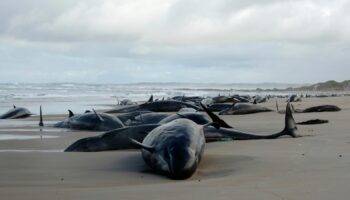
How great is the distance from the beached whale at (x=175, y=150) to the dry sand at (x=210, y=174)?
99 mm

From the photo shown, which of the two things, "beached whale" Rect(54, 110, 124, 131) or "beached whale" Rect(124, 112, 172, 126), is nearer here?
"beached whale" Rect(124, 112, 172, 126)

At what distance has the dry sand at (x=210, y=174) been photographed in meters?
3.26

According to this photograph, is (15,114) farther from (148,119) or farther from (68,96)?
(68,96)

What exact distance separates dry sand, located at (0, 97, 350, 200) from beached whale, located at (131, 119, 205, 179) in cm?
10

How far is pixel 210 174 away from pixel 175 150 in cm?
40

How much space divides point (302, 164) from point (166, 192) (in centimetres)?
154

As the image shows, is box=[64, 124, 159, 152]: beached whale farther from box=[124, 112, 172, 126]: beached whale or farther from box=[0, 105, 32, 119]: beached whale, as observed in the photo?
box=[0, 105, 32, 119]: beached whale

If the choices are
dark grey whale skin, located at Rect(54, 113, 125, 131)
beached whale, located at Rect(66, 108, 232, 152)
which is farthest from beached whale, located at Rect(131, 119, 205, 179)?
dark grey whale skin, located at Rect(54, 113, 125, 131)

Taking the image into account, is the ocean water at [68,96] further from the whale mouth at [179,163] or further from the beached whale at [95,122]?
the whale mouth at [179,163]

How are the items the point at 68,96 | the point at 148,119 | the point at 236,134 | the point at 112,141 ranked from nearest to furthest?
1. the point at 112,141
2. the point at 236,134
3. the point at 148,119
4. the point at 68,96

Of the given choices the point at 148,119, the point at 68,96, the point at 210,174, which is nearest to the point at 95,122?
the point at 148,119

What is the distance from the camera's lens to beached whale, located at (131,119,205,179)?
4.05 meters

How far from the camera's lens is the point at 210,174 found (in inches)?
170

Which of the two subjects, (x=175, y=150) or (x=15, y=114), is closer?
(x=175, y=150)
